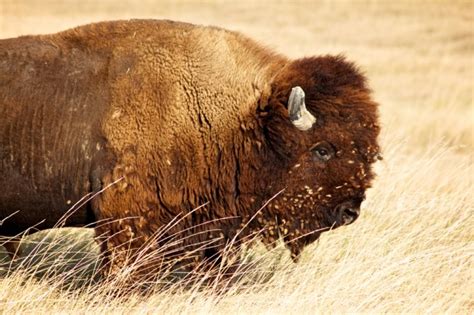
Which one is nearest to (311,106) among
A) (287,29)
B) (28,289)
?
(28,289)

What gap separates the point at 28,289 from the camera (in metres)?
5.40

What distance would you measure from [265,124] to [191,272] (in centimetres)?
105

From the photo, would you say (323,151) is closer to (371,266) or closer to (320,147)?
(320,147)

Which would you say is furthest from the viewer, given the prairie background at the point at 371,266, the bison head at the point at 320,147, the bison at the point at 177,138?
the bison head at the point at 320,147

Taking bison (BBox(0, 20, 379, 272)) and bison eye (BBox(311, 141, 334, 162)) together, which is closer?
bison (BBox(0, 20, 379, 272))

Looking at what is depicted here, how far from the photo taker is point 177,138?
5.43m

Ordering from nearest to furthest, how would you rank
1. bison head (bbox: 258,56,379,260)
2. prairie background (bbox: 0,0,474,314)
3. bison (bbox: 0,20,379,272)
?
prairie background (bbox: 0,0,474,314)
bison (bbox: 0,20,379,272)
bison head (bbox: 258,56,379,260)

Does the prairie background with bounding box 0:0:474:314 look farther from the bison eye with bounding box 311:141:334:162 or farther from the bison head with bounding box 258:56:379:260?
the bison eye with bounding box 311:141:334:162

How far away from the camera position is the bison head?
18.3 feet

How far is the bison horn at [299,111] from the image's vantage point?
543 centimetres

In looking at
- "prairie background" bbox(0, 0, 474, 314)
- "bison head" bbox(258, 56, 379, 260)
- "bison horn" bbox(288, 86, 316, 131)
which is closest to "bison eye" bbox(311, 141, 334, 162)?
"bison head" bbox(258, 56, 379, 260)

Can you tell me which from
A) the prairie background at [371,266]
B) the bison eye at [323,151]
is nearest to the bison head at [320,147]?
the bison eye at [323,151]

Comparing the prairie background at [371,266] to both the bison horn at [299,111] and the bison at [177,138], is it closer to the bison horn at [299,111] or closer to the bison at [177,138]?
the bison at [177,138]

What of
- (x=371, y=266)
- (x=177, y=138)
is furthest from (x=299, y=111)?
(x=371, y=266)
